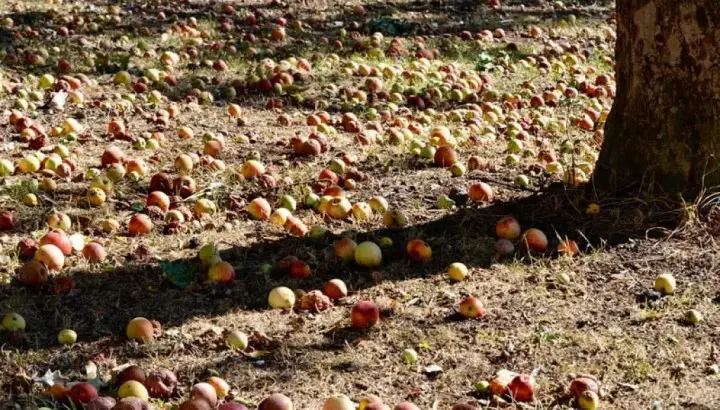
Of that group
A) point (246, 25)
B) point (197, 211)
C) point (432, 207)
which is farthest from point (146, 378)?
point (246, 25)

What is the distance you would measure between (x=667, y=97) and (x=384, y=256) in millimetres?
1868

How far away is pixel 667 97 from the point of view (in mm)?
6086

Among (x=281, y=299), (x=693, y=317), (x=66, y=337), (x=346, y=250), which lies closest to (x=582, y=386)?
(x=693, y=317)

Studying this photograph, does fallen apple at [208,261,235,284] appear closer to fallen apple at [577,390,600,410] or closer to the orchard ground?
the orchard ground

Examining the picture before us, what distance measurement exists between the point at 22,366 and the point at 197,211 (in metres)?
2.11

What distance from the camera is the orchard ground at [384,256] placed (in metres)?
4.68

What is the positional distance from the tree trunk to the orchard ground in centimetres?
20

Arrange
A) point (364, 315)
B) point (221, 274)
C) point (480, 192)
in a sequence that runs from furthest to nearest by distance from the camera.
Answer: point (480, 192)
point (221, 274)
point (364, 315)

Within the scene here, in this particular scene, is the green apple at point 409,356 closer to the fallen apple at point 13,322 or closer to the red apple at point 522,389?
the red apple at point 522,389

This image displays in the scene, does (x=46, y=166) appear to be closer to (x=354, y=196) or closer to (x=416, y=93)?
(x=354, y=196)

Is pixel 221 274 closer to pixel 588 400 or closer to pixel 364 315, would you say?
pixel 364 315

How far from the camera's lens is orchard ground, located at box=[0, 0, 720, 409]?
4.68 m

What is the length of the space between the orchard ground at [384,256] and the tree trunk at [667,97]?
198 mm

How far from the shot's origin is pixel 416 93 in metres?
9.84
